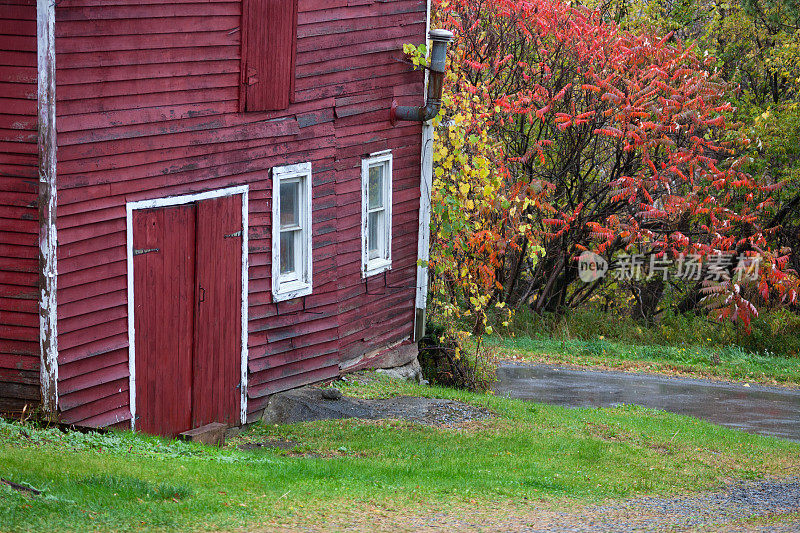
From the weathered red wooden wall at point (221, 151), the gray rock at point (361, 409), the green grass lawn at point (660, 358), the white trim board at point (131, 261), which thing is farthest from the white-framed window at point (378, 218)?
the green grass lawn at point (660, 358)

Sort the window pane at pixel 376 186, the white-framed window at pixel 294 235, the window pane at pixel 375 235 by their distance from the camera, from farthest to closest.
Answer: the window pane at pixel 375 235
the window pane at pixel 376 186
the white-framed window at pixel 294 235

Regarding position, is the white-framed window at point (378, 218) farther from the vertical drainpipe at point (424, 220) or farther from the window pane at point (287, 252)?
the window pane at point (287, 252)

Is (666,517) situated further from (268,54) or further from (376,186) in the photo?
(376,186)

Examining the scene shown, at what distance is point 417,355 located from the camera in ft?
49.1

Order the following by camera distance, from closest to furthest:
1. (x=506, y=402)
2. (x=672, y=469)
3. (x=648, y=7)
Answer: (x=672, y=469) < (x=506, y=402) < (x=648, y=7)

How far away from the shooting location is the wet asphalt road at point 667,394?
1432 cm

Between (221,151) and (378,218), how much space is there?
3.67 m

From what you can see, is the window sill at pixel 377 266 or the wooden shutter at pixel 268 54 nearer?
the wooden shutter at pixel 268 54

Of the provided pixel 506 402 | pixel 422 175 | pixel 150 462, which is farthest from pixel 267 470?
pixel 422 175

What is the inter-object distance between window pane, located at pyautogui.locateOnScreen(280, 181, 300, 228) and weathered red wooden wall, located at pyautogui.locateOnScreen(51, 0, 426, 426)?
0.87 feet

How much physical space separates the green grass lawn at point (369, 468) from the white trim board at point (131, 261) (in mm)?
496

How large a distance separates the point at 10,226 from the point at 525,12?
1527cm

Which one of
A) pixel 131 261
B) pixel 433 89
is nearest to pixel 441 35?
pixel 433 89

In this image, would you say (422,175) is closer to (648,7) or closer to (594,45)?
(594,45)
